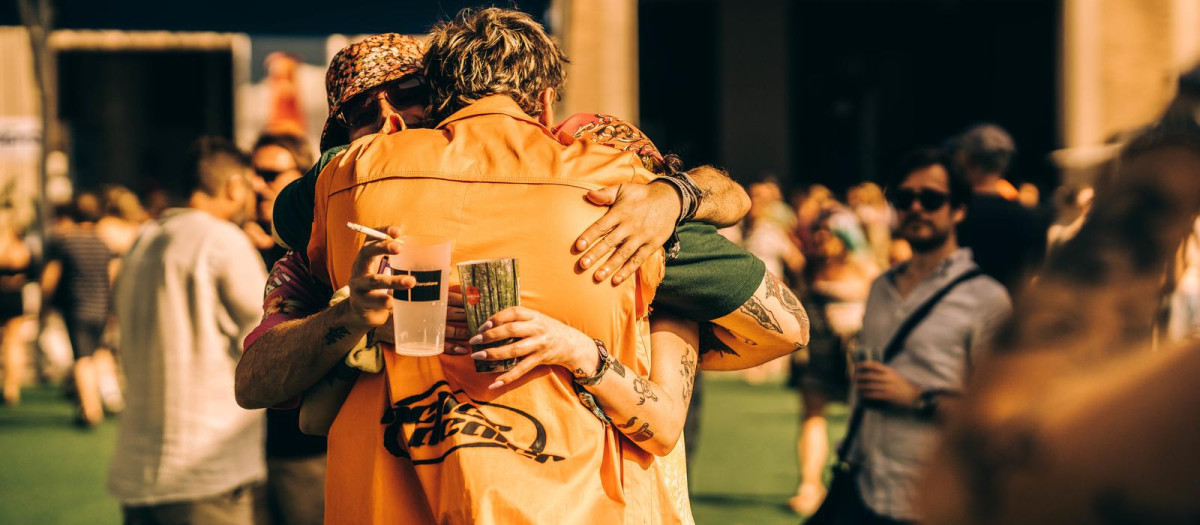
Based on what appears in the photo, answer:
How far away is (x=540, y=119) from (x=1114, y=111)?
1365 cm

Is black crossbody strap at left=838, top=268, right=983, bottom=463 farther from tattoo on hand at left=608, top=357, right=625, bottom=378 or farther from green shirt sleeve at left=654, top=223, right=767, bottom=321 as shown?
tattoo on hand at left=608, top=357, right=625, bottom=378

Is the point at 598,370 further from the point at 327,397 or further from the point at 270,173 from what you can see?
the point at 270,173

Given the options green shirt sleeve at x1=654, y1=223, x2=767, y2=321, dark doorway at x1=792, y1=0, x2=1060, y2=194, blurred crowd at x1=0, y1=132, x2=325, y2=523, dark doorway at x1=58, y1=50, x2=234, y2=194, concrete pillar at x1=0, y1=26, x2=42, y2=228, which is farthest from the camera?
dark doorway at x1=792, y1=0, x2=1060, y2=194

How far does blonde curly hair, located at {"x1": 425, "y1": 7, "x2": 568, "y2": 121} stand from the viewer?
2.08 m

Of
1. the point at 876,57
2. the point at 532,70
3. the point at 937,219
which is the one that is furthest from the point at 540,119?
the point at 876,57

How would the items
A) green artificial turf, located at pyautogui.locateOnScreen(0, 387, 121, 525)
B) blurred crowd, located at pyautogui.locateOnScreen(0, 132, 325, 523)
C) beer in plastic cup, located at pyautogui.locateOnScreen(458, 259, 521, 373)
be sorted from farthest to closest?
blurred crowd, located at pyautogui.locateOnScreen(0, 132, 325, 523) → green artificial turf, located at pyautogui.locateOnScreen(0, 387, 121, 525) → beer in plastic cup, located at pyautogui.locateOnScreen(458, 259, 521, 373)

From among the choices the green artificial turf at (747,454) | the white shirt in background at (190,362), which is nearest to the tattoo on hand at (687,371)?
the white shirt in background at (190,362)

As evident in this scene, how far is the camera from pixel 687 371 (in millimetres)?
2295

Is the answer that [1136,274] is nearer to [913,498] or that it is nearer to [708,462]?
[913,498]

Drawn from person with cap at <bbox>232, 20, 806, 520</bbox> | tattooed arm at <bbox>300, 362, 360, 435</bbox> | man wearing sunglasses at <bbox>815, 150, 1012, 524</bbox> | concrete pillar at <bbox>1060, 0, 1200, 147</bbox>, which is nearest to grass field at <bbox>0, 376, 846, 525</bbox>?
man wearing sunglasses at <bbox>815, 150, 1012, 524</bbox>

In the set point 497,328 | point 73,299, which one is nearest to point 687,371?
point 497,328

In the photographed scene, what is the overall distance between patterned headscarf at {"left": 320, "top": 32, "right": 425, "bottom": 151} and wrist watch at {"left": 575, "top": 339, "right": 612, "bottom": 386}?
0.86m

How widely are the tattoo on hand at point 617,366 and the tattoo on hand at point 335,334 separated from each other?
46 centimetres

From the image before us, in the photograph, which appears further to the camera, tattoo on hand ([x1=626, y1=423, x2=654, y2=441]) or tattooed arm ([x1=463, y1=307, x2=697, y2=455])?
tattoo on hand ([x1=626, y1=423, x2=654, y2=441])
